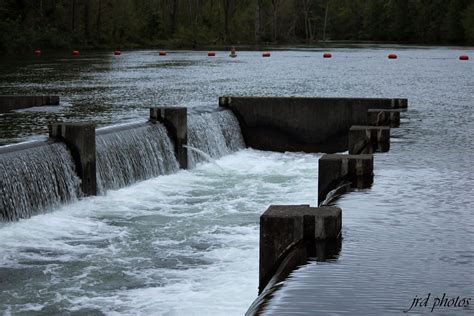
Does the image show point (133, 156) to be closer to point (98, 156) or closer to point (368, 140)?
point (98, 156)

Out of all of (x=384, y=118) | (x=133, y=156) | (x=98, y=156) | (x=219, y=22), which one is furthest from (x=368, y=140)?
(x=219, y=22)

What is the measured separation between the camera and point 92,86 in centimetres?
3519

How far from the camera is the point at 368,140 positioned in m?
15.6

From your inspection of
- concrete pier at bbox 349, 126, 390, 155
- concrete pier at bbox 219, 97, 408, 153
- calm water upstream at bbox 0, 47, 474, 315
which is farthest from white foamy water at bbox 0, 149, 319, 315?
concrete pier at bbox 219, 97, 408, 153

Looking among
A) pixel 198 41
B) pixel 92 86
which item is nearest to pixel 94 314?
pixel 92 86

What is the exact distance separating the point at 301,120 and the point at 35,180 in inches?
425

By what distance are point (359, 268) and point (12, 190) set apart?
7.07m

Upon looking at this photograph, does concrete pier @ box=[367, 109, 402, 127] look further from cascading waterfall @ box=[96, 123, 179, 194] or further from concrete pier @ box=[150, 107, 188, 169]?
cascading waterfall @ box=[96, 123, 179, 194]

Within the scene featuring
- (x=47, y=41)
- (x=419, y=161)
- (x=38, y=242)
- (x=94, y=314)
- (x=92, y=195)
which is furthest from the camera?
(x=47, y=41)

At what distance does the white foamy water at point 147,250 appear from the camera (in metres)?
9.44

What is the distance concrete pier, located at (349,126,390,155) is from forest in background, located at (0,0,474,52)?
53.5m

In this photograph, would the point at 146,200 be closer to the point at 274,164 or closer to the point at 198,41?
the point at 274,164

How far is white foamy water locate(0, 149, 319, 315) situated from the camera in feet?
31.0

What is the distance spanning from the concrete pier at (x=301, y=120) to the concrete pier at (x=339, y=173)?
1073 cm
